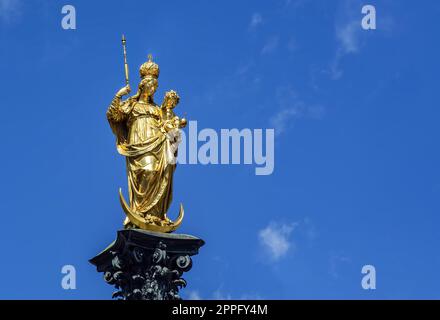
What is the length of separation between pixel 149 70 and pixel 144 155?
3.42m

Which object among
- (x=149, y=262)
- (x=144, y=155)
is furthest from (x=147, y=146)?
(x=149, y=262)

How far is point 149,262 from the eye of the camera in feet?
244

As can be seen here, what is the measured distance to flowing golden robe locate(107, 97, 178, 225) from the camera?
7594 centimetres

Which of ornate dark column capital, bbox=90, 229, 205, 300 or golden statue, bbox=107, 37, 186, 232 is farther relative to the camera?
golden statue, bbox=107, 37, 186, 232

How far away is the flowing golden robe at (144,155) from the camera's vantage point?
75.9 m

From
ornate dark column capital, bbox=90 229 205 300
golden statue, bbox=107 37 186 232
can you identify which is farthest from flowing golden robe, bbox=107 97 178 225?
ornate dark column capital, bbox=90 229 205 300

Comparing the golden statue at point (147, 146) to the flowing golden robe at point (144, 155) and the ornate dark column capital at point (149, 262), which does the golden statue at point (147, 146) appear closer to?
the flowing golden robe at point (144, 155)

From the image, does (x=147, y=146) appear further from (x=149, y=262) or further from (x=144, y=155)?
(x=149, y=262)

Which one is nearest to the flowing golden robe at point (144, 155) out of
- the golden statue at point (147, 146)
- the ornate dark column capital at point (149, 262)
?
the golden statue at point (147, 146)

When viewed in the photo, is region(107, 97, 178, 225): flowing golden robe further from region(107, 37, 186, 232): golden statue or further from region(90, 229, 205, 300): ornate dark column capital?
region(90, 229, 205, 300): ornate dark column capital

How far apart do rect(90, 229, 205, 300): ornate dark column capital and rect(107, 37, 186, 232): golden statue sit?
79 cm
